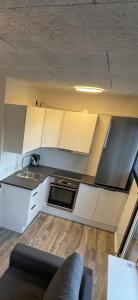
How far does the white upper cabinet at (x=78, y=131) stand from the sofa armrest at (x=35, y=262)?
201 cm

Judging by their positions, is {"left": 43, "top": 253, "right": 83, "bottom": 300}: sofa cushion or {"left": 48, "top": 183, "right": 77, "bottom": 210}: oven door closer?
{"left": 43, "top": 253, "right": 83, "bottom": 300}: sofa cushion

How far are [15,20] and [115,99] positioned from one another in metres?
2.90

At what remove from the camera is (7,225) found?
10.2ft

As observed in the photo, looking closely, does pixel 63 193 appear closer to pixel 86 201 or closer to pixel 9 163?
pixel 86 201

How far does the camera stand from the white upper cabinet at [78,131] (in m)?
3.37

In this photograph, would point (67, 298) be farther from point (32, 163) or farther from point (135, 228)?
point (32, 163)

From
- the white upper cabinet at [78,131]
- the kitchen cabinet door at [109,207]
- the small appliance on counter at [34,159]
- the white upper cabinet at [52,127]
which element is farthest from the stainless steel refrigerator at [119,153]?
the small appliance on counter at [34,159]

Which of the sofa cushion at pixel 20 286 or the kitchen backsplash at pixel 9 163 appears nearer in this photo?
the sofa cushion at pixel 20 286

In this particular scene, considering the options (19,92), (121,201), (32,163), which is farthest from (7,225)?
(19,92)

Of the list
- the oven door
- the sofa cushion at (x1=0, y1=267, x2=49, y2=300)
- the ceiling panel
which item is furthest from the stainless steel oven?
the ceiling panel

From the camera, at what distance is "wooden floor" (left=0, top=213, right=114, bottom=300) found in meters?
2.69

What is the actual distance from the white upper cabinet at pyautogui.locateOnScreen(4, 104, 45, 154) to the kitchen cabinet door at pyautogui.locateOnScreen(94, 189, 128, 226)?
1.65 metres

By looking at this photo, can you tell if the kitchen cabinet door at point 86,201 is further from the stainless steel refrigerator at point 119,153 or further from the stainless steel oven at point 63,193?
the stainless steel refrigerator at point 119,153

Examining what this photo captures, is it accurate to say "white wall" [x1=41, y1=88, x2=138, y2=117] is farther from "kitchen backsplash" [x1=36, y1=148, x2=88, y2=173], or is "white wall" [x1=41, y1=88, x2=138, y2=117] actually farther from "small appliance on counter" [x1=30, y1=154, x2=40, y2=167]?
"small appliance on counter" [x1=30, y1=154, x2=40, y2=167]
